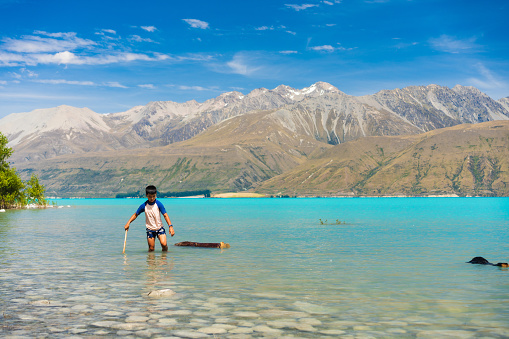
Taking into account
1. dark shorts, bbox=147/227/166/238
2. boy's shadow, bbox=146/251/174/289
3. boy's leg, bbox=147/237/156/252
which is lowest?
boy's shadow, bbox=146/251/174/289

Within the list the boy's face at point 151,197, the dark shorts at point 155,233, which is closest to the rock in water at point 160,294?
the boy's face at point 151,197

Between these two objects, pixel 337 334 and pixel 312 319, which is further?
pixel 312 319

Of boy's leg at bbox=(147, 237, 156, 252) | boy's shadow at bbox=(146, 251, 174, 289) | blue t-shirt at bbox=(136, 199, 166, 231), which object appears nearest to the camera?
boy's shadow at bbox=(146, 251, 174, 289)

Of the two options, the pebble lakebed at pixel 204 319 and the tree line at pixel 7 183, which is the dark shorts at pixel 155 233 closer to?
the pebble lakebed at pixel 204 319

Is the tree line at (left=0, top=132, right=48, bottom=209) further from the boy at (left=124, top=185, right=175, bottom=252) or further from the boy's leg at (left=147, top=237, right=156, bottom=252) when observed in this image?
the boy at (left=124, top=185, right=175, bottom=252)

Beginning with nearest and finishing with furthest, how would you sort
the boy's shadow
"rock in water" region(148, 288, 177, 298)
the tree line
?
"rock in water" region(148, 288, 177, 298), the boy's shadow, the tree line

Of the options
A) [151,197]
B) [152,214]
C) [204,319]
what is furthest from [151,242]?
[204,319]

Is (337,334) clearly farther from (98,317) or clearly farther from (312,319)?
(98,317)

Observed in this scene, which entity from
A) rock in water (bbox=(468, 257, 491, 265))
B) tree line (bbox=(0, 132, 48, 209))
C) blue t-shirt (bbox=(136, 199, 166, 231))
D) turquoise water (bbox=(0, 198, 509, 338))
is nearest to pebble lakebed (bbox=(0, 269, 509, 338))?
turquoise water (bbox=(0, 198, 509, 338))

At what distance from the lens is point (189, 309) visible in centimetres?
1869

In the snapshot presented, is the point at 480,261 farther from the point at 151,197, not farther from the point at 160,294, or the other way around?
the point at 160,294

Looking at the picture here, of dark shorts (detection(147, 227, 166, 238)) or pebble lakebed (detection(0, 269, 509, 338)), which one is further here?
dark shorts (detection(147, 227, 166, 238))

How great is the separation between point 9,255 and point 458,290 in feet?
106

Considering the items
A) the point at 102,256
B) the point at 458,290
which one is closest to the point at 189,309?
the point at 458,290
